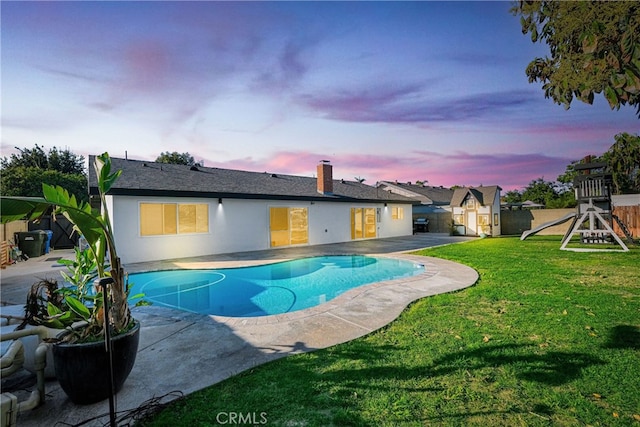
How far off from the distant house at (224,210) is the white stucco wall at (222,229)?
0.11ft

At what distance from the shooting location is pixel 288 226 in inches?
705

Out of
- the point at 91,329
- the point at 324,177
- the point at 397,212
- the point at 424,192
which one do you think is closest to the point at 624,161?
the point at 424,192

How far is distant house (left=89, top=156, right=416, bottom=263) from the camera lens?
12.6 meters

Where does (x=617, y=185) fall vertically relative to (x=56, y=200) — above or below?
above

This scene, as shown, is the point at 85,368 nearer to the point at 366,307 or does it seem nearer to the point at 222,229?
the point at 366,307

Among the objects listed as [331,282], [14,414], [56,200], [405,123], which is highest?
[405,123]

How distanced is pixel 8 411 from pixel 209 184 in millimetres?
13834

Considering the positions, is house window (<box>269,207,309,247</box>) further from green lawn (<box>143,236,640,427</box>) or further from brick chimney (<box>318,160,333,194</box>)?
green lawn (<box>143,236,640,427</box>)

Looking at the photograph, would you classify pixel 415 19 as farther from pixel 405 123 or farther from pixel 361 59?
pixel 405 123

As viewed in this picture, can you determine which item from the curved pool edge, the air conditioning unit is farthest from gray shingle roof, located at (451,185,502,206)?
the air conditioning unit

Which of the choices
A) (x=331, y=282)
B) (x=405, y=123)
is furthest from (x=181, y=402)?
(x=405, y=123)

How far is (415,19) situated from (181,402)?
10875 mm

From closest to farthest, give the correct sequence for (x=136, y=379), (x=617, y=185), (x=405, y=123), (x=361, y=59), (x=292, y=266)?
(x=136, y=379)
(x=361, y=59)
(x=292, y=266)
(x=405, y=123)
(x=617, y=185)

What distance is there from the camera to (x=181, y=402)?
2945 millimetres
